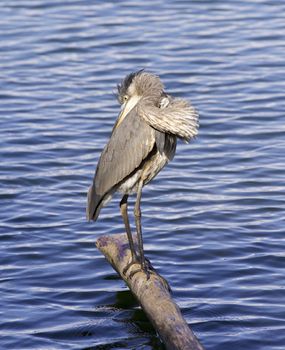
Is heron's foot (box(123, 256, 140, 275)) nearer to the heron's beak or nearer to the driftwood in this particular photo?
the driftwood

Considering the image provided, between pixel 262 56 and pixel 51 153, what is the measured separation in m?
4.22

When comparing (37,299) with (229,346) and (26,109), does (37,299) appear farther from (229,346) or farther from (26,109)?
(26,109)

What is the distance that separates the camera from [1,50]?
607 inches

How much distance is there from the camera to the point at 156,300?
23.0 feet

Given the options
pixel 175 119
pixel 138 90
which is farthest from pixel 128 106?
pixel 175 119

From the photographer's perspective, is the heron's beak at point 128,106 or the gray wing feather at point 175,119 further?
the heron's beak at point 128,106

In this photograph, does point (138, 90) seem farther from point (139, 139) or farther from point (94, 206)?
point (94, 206)

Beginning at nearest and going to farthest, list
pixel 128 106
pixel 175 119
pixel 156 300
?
1. pixel 156 300
2. pixel 175 119
3. pixel 128 106

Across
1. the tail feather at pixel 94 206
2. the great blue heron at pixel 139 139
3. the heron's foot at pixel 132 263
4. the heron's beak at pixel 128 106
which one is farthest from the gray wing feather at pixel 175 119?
the heron's foot at pixel 132 263

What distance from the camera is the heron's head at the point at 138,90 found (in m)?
8.19

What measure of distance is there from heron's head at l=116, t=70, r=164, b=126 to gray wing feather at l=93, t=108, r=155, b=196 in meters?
0.12

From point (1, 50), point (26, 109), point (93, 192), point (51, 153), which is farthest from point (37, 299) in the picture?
point (1, 50)

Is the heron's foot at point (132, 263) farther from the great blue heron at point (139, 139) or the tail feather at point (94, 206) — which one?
the tail feather at point (94, 206)

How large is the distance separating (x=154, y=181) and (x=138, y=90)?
123 inches
